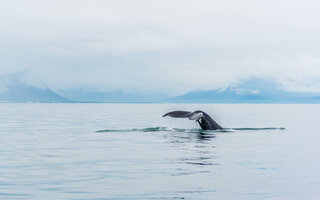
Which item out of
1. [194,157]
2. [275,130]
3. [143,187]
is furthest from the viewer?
[275,130]

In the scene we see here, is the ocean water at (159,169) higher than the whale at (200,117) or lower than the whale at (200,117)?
lower

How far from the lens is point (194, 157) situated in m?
18.5

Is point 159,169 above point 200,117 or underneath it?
underneath

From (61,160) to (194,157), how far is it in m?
4.69

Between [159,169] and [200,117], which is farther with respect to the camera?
[200,117]

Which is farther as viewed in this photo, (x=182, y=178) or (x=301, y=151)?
(x=301, y=151)

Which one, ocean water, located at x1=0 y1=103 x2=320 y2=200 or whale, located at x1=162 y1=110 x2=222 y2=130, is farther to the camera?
whale, located at x1=162 y1=110 x2=222 y2=130

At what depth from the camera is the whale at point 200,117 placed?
26141 millimetres

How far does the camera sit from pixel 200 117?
28.2 m

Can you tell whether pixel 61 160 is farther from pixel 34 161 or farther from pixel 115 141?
pixel 115 141

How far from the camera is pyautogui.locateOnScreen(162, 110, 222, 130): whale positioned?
2614cm

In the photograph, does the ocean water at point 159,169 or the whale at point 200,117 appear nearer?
the ocean water at point 159,169

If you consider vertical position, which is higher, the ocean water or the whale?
the whale

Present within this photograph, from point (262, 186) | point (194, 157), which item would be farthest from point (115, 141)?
point (262, 186)
